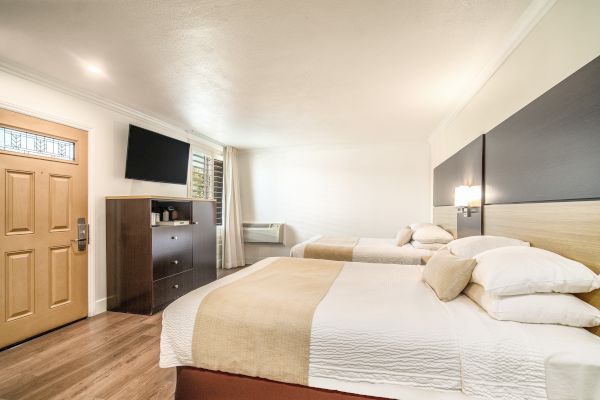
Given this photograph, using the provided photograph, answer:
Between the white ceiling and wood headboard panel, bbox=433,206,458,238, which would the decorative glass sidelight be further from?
wood headboard panel, bbox=433,206,458,238

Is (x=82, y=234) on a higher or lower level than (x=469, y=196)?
lower

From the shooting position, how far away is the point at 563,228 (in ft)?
4.64

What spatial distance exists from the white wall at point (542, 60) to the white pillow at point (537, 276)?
1.03m

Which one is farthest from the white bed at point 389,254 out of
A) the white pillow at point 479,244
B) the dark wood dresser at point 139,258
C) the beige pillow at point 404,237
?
the dark wood dresser at point 139,258

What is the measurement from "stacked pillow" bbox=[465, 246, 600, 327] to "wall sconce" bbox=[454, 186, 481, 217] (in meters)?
1.27

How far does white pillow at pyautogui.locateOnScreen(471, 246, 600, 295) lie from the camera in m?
1.18

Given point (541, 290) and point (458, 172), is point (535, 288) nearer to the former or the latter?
point (541, 290)

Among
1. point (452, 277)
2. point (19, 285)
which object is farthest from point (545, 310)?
point (19, 285)

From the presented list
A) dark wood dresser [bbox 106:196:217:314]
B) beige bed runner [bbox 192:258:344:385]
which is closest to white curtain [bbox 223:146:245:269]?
dark wood dresser [bbox 106:196:217:314]

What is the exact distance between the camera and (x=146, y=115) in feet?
11.8

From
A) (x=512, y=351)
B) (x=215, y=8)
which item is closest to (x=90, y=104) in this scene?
(x=215, y=8)

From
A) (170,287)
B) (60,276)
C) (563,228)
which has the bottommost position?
(170,287)

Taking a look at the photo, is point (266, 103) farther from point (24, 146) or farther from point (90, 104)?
point (24, 146)

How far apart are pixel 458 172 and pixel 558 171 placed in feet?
5.55
